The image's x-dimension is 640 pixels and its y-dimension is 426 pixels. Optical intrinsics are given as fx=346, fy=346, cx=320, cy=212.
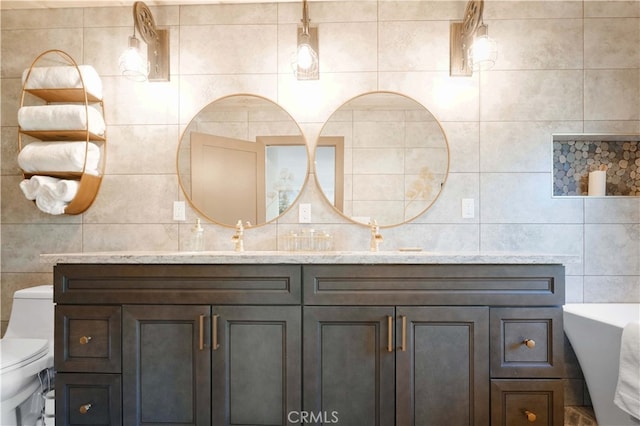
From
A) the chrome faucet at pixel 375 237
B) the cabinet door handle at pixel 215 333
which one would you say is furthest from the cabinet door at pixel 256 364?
the chrome faucet at pixel 375 237

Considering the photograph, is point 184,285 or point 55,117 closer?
point 184,285

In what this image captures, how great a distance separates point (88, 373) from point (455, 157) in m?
2.19

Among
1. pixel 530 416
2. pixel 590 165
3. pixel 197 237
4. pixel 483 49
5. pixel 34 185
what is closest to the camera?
pixel 530 416

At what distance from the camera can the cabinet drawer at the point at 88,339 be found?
4.92 ft

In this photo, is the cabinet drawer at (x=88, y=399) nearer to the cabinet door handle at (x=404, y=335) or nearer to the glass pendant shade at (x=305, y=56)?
the cabinet door handle at (x=404, y=335)

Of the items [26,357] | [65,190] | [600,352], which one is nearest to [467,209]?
[600,352]

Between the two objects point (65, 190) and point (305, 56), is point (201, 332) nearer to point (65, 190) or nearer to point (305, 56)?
point (65, 190)

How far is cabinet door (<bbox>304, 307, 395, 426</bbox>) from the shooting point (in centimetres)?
146

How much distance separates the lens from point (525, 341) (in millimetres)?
1442

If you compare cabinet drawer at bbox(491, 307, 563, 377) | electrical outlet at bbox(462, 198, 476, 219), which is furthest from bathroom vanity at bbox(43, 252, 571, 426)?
electrical outlet at bbox(462, 198, 476, 219)

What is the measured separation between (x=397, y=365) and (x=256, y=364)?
0.60 metres

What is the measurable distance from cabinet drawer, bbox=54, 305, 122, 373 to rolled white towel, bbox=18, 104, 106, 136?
1.06m

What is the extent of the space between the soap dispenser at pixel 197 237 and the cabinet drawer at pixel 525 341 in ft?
5.24

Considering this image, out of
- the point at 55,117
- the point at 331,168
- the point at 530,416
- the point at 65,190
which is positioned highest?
the point at 55,117
